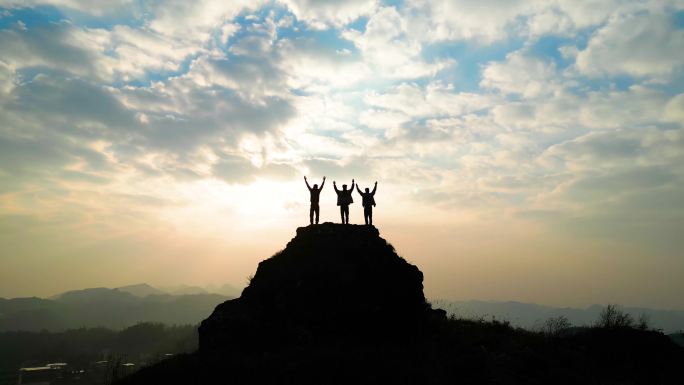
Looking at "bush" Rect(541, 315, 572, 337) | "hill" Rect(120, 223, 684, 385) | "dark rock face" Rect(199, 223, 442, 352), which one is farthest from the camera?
"bush" Rect(541, 315, 572, 337)

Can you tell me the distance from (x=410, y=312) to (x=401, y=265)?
8.16 ft

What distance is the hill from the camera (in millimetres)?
15172

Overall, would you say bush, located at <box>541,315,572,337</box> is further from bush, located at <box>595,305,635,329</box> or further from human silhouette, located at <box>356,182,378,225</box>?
human silhouette, located at <box>356,182,378,225</box>

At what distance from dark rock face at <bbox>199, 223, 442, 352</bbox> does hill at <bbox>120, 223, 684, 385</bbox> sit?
0.05 metres

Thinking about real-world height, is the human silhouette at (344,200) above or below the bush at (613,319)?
above

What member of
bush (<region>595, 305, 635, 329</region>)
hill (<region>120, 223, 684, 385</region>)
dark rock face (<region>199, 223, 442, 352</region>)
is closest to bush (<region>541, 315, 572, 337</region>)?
hill (<region>120, 223, 684, 385</region>)

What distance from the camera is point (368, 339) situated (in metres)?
18.5

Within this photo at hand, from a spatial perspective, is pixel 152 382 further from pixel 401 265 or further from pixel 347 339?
pixel 401 265

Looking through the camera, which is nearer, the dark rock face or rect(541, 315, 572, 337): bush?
the dark rock face

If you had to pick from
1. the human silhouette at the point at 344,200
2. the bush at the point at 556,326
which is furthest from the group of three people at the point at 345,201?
the bush at the point at 556,326

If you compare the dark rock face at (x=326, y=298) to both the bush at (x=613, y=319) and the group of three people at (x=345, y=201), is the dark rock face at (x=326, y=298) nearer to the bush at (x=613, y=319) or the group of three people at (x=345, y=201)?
the group of three people at (x=345, y=201)

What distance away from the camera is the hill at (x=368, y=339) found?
49.8 feet

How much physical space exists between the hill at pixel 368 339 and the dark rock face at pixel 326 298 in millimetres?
49

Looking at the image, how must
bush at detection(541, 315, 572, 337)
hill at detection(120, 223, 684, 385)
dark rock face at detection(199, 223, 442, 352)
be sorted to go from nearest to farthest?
hill at detection(120, 223, 684, 385)
dark rock face at detection(199, 223, 442, 352)
bush at detection(541, 315, 572, 337)
